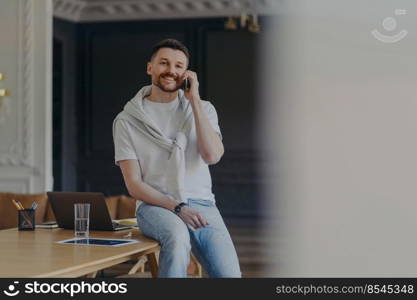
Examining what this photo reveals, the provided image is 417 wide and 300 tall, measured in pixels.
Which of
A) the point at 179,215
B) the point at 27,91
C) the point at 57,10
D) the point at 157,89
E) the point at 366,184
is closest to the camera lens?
the point at 366,184

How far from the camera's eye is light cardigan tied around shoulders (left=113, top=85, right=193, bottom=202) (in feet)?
6.61

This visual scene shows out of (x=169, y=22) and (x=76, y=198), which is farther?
(x=169, y=22)

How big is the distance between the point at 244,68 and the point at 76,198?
7.02 metres

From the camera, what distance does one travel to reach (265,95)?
846 millimetres

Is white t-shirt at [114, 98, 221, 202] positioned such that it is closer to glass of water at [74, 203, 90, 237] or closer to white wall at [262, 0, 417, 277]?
glass of water at [74, 203, 90, 237]

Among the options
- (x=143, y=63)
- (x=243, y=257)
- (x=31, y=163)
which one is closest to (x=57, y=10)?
(x=143, y=63)

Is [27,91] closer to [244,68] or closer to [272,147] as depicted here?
[244,68]

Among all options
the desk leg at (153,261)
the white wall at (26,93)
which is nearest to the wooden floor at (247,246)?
the desk leg at (153,261)

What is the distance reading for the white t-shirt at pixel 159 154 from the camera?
209cm

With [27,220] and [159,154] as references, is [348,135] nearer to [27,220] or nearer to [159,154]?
[159,154]

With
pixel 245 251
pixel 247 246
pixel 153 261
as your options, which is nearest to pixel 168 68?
pixel 153 261

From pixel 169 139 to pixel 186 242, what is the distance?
358 mm

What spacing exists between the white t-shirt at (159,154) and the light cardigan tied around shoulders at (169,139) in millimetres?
16

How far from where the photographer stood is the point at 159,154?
6.88ft
